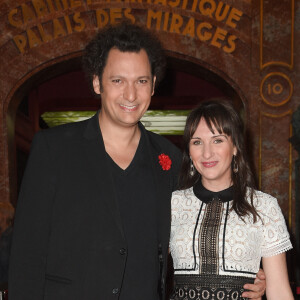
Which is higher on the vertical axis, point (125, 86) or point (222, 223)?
point (125, 86)

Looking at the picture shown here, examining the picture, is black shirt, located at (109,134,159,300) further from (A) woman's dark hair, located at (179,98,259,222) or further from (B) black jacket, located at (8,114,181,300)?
(A) woman's dark hair, located at (179,98,259,222)

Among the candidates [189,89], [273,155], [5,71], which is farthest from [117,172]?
[189,89]

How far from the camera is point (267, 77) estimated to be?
5098 millimetres

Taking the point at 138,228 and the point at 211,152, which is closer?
the point at 138,228

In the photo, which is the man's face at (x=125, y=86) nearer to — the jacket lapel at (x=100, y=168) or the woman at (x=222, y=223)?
the jacket lapel at (x=100, y=168)

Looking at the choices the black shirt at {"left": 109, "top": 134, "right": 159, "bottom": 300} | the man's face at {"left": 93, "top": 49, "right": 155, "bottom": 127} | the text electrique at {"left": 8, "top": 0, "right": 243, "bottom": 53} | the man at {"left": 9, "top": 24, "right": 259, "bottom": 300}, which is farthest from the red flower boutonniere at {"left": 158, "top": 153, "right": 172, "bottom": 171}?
the text electrique at {"left": 8, "top": 0, "right": 243, "bottom": 53}

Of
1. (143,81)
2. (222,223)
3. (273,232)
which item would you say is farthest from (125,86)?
(273,232)

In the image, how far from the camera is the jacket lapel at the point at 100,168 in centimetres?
189

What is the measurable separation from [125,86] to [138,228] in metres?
0.65

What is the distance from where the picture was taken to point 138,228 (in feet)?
6.43

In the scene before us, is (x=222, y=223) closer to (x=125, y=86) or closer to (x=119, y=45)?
(x=125, y=86)

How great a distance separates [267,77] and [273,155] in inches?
36.2

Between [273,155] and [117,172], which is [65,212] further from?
[273,155]

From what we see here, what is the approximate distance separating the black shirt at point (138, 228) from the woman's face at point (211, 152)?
0.26 meters
